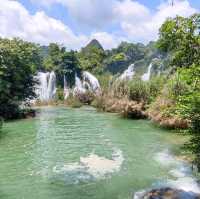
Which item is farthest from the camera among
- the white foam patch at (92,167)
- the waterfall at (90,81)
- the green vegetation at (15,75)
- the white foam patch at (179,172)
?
the waterfall at (90,81)

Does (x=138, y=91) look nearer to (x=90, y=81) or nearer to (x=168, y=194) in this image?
(x=168, y=194)

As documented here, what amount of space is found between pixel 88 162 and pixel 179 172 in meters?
4.05

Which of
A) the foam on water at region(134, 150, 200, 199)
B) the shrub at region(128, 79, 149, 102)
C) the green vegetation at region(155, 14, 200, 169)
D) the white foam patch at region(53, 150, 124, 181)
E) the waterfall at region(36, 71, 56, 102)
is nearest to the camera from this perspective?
the green vegetation at region(155, 14, 200, 169)

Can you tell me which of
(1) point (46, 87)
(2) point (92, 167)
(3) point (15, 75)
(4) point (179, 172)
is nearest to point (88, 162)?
(2) point (92, 167)

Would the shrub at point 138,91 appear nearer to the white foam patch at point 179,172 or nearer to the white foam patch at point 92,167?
the white foam patch at point 179,172

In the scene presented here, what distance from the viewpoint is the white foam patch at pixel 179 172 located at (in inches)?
503

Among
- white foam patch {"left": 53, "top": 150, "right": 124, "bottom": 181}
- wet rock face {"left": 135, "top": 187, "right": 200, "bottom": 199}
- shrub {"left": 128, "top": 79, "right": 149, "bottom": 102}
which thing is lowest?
white foam patch {"left": 53, "top": 150, "right": 124, "bottom": 181}

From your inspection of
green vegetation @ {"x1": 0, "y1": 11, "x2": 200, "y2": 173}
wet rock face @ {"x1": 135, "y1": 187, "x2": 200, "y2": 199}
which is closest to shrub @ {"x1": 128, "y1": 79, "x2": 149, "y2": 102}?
green vegetation @ {"x1": 0, "y1": 11, "x2": 200, "y2": 173}

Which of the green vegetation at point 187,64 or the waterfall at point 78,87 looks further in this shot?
the waterfall at point 78,87

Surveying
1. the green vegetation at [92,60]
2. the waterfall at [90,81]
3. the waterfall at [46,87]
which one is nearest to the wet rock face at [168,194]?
the waterfall at [46,87]

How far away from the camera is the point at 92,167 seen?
15906 mm

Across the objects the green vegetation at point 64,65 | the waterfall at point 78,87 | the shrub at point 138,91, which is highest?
the green vegetation at point 64,65

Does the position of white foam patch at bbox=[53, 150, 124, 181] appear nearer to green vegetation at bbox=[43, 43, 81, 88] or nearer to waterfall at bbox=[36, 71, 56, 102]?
waterfall at bbox=[36, 71, 56, 102]

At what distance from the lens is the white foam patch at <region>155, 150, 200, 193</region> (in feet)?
41.9
